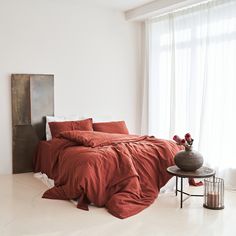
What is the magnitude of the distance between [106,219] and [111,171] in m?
0.64

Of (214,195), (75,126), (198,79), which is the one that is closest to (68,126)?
(75,126)

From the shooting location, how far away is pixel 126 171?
3.83 metres

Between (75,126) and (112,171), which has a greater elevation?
(75,126)

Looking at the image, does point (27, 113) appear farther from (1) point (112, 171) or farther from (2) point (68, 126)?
(1) point (112, 171)

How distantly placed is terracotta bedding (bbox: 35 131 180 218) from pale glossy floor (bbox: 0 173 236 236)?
0.13m

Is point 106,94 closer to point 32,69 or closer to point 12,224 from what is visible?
point 32,69

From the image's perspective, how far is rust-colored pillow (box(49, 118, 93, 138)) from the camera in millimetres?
5105

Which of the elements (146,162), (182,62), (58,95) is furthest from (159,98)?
(146,162)

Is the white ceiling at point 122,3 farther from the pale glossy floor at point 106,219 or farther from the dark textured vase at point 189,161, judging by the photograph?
the pale glossy floor at point 106,219

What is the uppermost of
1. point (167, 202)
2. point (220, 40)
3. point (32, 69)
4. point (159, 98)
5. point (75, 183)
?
point (220, 40)

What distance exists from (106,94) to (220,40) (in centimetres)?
217

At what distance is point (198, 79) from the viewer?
5.11 meters

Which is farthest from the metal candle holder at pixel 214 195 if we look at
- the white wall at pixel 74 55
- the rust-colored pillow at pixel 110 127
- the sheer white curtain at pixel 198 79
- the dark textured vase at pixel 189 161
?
the white wall at pixel 74 55

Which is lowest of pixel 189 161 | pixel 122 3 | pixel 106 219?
pixel 106 219
